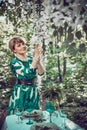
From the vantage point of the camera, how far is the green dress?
12.4 ft

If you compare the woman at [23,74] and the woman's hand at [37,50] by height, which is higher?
the woman's hand at [37,50]

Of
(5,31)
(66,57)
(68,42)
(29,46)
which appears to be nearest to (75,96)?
(66,57)

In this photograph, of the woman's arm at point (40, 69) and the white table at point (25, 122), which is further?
the woman's arm at point (40, 69)

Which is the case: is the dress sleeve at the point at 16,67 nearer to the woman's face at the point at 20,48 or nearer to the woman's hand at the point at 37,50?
the woman's face at the point at 20,48

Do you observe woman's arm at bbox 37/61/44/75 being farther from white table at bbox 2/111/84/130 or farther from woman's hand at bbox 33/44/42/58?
white table at bbox 2/111/84/130

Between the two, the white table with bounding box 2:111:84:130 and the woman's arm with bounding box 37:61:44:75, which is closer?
the white table with bounding box 2:111:84:130

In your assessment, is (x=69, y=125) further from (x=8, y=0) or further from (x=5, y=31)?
(x=8, y=0)

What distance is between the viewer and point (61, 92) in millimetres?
3758

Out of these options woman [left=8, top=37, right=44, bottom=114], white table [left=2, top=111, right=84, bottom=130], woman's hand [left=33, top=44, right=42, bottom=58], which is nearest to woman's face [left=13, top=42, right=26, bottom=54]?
woman [left=8, top=37, right=44, bottom=114]

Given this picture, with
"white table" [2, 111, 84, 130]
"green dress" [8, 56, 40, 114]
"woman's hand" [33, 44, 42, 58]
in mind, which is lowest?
"white table" [2, 111, 84, 130]

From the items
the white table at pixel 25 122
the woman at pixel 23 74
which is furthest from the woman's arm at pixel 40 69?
the white table at pixel 25 122

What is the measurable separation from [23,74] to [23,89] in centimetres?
17

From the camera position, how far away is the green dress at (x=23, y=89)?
3789 millimetres

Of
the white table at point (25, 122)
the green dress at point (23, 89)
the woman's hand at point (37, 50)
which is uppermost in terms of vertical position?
the woman's hand at point (37, 50)
